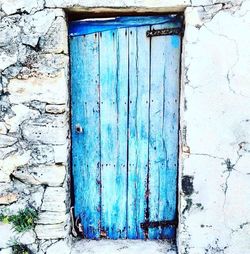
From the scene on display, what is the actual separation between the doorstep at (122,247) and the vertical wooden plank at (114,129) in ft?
0.29

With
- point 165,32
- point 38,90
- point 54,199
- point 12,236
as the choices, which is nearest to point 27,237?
point 12,236

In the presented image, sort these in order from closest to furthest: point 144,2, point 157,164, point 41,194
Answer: point 144,2 < point 41,194 < point 157,164

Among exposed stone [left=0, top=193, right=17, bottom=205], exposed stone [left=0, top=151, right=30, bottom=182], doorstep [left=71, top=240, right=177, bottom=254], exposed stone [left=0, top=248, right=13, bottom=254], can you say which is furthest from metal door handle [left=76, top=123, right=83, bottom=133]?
exposed stone [left=0, top=248, right=13, bottom=254]

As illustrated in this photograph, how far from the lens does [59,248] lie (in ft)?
9.86

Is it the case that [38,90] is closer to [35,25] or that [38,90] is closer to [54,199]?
[35,25]

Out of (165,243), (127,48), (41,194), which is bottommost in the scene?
(165,243)

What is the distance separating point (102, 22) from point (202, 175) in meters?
1.25

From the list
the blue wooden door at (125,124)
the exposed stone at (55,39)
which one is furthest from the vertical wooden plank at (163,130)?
the exposed stone at (55,39)

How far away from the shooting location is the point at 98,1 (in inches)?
107

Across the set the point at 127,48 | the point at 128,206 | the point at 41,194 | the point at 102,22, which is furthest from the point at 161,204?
the point at 102,22

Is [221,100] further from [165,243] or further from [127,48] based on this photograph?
[165,243]

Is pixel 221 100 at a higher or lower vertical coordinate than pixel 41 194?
higher

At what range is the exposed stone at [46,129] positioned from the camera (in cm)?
283

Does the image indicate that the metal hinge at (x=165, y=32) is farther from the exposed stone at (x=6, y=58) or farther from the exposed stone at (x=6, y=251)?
the exposed stone at (x=6, y=251)
